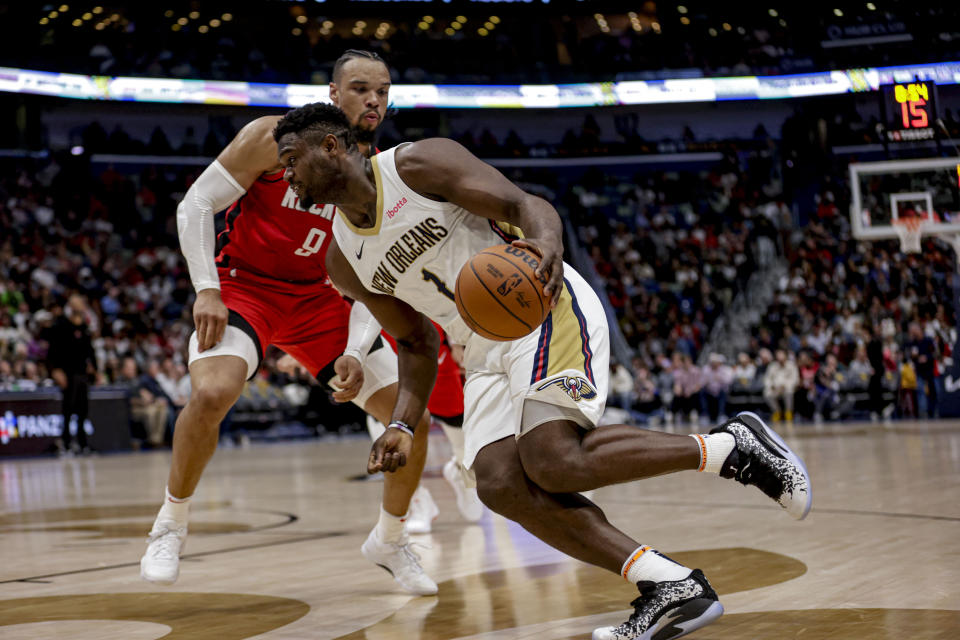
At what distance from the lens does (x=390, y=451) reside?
322 centimetres

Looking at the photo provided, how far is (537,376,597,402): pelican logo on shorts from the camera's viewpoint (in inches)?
116

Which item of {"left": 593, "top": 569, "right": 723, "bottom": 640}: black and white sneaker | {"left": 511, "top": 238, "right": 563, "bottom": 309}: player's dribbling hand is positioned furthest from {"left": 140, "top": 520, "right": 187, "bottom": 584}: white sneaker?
{"left": 511, "top": 238, "right": 563, "bottom": 309}: player's dribbling hand

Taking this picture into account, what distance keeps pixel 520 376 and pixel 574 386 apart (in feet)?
0.58

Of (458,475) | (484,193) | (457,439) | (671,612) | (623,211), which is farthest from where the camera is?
(623,211)

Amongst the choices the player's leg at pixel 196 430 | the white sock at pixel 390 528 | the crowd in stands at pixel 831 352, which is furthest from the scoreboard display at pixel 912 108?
the player's leg at pixel 196 430

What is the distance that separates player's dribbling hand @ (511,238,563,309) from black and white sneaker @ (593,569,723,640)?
82cm

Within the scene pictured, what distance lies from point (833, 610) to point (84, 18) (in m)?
23.0

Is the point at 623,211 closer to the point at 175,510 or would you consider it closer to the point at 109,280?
the point at 109,280

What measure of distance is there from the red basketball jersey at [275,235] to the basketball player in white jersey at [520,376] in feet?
3.09

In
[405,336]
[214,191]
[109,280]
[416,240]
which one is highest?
[109,280]

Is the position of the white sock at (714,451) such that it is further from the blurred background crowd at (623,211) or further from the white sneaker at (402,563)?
the blurred background crowd at (623,211)

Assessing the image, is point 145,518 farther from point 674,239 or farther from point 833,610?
point 674,239

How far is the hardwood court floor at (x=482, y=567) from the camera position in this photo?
317cm

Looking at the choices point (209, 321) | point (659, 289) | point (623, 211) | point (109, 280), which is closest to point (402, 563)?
point (209, 321)
